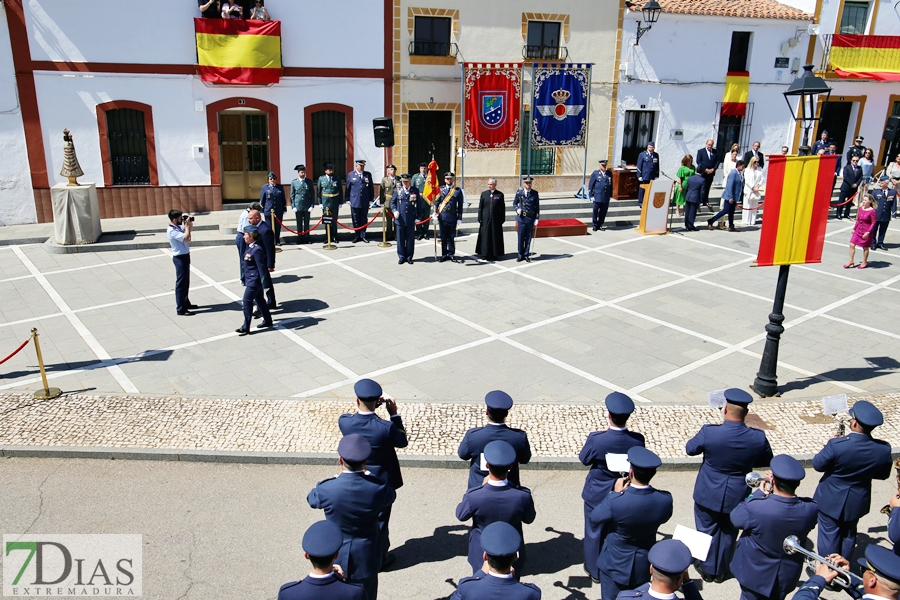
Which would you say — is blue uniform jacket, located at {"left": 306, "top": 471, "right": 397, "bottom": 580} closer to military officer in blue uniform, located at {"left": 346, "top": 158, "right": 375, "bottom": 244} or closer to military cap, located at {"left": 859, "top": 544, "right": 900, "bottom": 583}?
military cap, located at {"left": 859, "top": 544, "right": 900, "bottom": 583}

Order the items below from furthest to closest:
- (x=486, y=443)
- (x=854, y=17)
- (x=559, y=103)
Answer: (x=854, y=17) → (x=559, y=103) → (x=486, y=443)

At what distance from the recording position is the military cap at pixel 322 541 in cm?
396

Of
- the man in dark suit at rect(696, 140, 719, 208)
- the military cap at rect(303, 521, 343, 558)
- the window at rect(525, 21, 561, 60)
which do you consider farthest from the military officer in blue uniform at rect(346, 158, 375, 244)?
the military cap at rect(303, 521, 343, 558)

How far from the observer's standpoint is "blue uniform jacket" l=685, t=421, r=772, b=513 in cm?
588

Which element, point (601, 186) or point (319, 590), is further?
point (601, 186)

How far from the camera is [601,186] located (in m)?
18.1

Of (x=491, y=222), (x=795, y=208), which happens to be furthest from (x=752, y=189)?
(x=795, y=208)

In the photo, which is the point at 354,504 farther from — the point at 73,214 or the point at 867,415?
the point at 73,214

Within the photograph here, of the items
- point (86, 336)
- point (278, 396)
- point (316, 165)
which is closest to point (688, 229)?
point (316, 165)

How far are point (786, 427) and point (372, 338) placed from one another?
235 inches

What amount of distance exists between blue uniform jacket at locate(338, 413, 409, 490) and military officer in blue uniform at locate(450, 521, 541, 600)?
1.88 metres

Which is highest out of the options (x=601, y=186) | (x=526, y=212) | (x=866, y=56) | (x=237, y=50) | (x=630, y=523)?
(x=866, y=56)

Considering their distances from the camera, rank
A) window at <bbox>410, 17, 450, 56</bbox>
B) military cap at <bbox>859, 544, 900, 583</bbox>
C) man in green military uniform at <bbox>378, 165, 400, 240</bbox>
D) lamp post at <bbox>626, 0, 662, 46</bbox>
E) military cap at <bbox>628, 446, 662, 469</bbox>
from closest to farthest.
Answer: military cap at <bbox>859, 544, 900, 583</bbox>, military cap at <bbox>628, 446, 662, 469</bbox>, man in green military uniform at <bbox>378, 165, 400, 240</bbox>, window at <bbox>410, 17, 450, 56</bbox>, lamp post at <bbox>626, 0, 662, 46</bbox>

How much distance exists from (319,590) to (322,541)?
0.85ft
